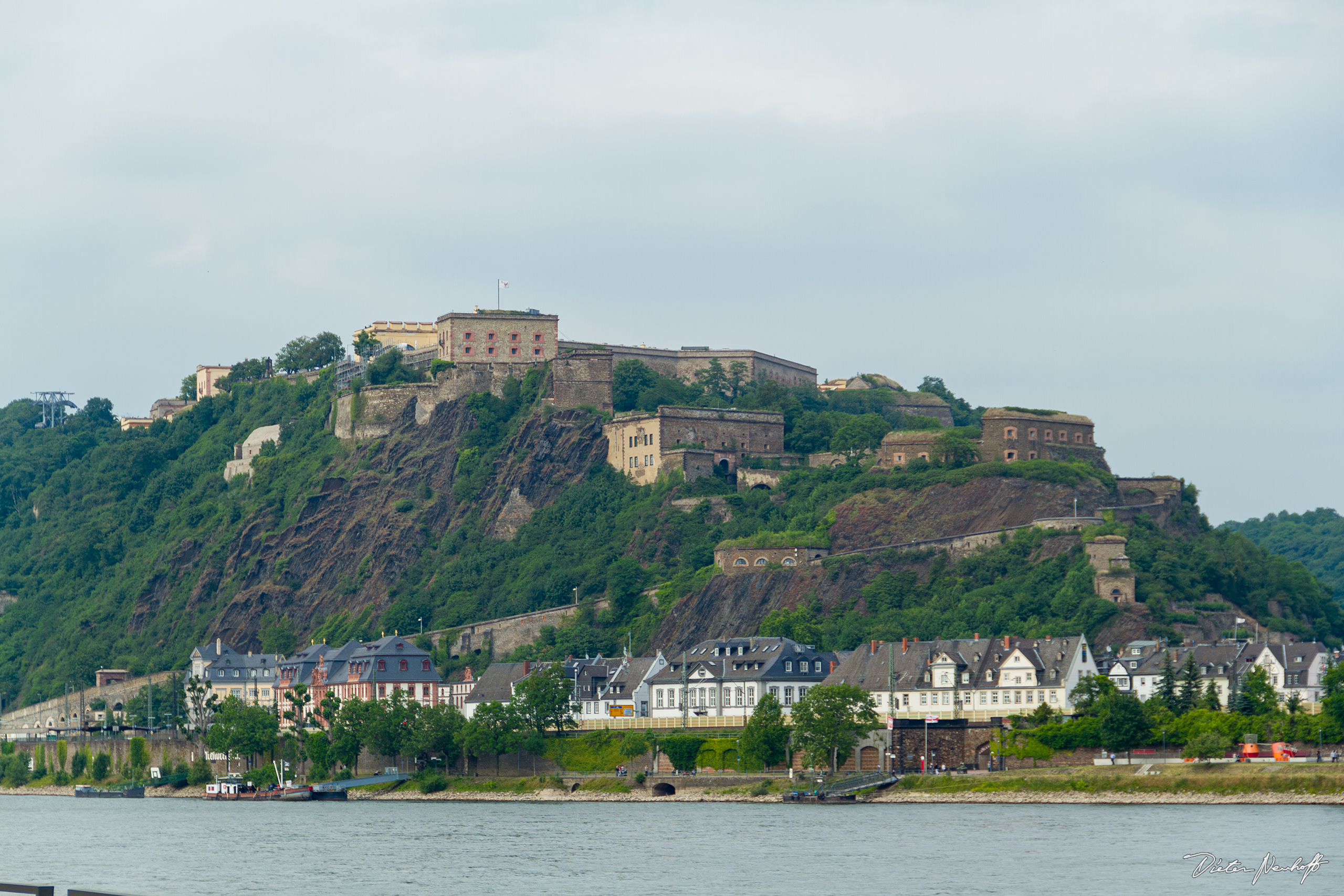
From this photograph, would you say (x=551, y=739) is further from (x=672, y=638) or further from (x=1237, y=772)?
(x=1237, y=772)

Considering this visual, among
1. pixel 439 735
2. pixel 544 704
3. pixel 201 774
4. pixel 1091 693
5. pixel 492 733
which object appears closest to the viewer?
pixel 1091 693

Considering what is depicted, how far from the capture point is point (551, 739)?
106 meters

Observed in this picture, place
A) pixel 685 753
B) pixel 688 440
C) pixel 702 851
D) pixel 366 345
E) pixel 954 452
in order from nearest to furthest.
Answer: pixel 702 851
pixel 685 753
pixel 954 452
pixel 688 440
pixel 366 345

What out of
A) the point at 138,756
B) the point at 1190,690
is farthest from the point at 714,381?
the point at 1190,690

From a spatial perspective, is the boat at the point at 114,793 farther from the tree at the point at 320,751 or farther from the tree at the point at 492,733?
the tree at the point at 492,733

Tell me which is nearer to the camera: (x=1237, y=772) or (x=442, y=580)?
(x=1237, y=772)

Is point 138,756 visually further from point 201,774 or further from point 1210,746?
point 1210,746

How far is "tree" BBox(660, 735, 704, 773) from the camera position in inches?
3890

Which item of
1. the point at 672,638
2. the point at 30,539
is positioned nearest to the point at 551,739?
the point at 672,638

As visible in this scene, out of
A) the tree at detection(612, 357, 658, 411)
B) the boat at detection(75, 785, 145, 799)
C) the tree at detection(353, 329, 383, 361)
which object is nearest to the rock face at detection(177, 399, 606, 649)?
the tree at detection(612, 357, 658, 411)

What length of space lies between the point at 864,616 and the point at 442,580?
37.8 m

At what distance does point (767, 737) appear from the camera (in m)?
94.2

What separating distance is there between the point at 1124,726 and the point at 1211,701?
697 centimetres

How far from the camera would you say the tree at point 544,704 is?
4146 inches
